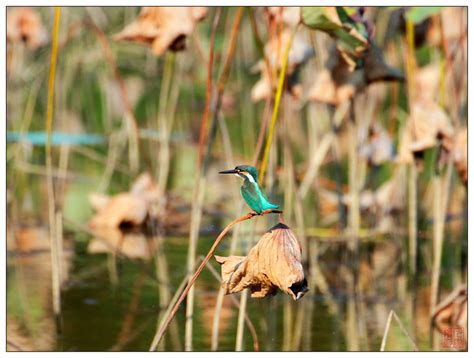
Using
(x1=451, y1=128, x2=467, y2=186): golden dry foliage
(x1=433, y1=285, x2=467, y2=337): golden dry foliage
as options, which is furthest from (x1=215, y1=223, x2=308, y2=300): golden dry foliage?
(x1=433, y1=285, x2=467, y2=337): golden dry foliage

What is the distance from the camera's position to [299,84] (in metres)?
4.77

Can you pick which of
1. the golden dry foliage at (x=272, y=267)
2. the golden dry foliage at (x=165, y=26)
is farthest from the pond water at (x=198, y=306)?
the golden dry foliage at (x=272, y=267)

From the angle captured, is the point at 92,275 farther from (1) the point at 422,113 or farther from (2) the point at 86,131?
(2) the point at 86,131

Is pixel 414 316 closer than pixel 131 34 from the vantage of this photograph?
No

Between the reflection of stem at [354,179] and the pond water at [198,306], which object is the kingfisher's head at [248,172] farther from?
the reflection of stem at [354,179]

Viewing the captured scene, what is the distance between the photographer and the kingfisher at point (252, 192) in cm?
241

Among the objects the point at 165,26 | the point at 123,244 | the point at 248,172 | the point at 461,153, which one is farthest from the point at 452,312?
the point at 123,244

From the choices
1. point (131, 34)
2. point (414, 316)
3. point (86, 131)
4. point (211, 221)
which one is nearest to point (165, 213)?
point (211, 221)

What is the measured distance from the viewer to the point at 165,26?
3832mm

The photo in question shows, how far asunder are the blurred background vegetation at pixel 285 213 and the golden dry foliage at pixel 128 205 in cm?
1

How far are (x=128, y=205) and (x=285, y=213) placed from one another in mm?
1855

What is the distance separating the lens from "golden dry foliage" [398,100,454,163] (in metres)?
4.25

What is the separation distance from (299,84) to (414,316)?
1.09 metres
